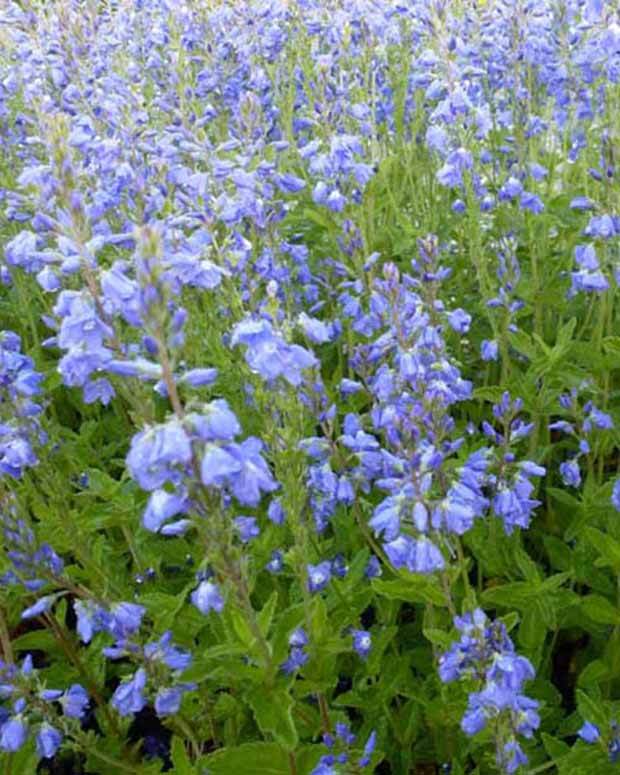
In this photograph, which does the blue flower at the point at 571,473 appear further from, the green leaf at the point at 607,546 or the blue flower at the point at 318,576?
the blue flower at the point at 318,576

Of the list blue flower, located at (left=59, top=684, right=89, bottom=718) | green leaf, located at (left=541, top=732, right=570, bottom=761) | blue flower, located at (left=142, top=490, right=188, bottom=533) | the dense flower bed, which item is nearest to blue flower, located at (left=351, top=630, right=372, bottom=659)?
the dense flower bed

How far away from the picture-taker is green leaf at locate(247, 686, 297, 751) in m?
2.10

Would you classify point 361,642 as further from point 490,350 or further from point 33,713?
point 490,350

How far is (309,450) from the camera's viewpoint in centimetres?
254

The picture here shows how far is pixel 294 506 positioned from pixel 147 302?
0.86 m

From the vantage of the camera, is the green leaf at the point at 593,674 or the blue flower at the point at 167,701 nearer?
the blue flower at the point at 167,701

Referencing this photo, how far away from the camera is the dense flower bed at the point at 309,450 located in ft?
6.77

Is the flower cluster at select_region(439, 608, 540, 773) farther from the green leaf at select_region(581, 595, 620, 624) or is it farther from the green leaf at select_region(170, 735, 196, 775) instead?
the green leaf at select_region(170, 735, 196, 775)

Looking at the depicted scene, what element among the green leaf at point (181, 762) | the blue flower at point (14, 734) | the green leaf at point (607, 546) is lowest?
the green leaf at point (181, 762)

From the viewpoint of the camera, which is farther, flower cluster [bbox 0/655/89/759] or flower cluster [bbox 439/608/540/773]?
flower cluster [bbox 0/655/89/759]

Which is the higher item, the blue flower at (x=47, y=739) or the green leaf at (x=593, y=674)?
the blue flower at (x=47, y=739)

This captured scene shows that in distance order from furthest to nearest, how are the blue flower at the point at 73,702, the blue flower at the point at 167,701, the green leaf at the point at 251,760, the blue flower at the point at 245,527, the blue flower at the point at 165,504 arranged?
the blue flower at the point at 73,702 < the blue flower at the point at 167,701 < the green leaf at the point at 251,760 < the blue flower at the point at 245,527 < the blue flower at the point at 165,504

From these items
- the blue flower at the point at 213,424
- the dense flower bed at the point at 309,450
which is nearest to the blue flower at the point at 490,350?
the dense flower bed at the point at 309,450

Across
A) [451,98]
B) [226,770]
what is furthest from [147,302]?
[451,98]
